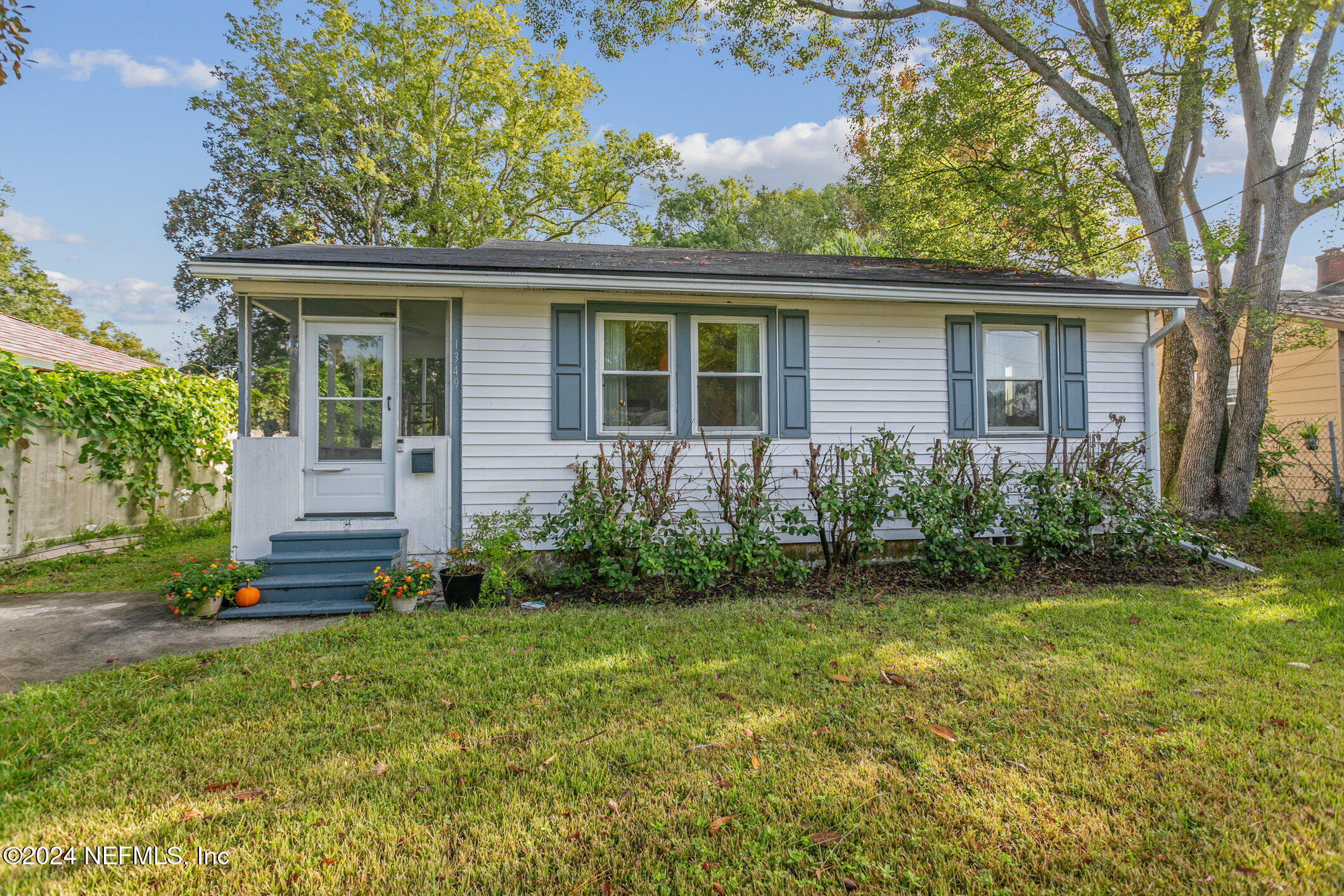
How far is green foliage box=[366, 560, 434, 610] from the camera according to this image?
4973mm

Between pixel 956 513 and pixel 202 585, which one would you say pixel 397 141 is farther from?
Result: pixel 956 513

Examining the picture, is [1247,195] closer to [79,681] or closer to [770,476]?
[770,476]

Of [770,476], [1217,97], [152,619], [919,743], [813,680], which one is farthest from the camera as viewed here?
[1217,97]

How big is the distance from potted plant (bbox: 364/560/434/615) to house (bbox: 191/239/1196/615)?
18 cm

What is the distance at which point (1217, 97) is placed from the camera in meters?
9.42

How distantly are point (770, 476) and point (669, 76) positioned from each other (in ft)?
34.0

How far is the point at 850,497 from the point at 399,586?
162 inches

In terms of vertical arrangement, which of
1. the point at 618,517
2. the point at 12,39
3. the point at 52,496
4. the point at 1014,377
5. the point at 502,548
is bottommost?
the point at 502,548

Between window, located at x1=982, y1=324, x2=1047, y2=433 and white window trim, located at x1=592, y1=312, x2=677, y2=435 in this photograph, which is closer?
white window trim, located at x1=592, y1=312, x2=677, y2=435

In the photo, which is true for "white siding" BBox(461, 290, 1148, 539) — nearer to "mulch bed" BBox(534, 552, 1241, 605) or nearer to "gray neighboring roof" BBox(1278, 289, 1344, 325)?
"mulch bed" BBox(534, 552, 1241, 605)

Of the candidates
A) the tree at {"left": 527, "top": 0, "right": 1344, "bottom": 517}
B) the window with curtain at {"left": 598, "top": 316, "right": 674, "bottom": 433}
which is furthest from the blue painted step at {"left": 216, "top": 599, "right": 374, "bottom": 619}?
the tree at {"left": 527, "top": 0, "right": 1344, "bottom": 517}

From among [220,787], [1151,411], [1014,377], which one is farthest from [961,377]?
[220,787]

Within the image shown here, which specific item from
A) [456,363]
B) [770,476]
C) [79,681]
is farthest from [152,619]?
[770,476]

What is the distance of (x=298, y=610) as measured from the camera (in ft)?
16.0
